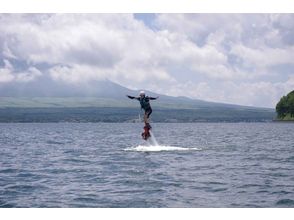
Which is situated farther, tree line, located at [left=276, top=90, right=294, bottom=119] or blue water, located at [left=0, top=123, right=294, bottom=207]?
tree line, located at [left=276, top=90, right=294, bottom=119]

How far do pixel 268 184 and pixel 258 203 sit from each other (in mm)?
4305

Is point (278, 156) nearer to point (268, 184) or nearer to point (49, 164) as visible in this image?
point (268, 184)

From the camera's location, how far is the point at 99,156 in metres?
38.5

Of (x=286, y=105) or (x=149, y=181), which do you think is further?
(x=286, y=105)

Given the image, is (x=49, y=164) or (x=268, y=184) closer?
(x=268, y=184)

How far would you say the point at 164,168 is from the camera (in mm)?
30281

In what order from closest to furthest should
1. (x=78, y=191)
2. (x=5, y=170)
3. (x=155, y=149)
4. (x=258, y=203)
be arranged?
(x=258, y=203), (x=78, y=191), (x=5, y=170), (x=155, y=149)

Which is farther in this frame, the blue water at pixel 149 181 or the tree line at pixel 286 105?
the tree line at pixel 286 105

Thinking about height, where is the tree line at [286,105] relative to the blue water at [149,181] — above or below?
above

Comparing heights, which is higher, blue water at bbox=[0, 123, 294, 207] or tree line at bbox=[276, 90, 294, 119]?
tree line at bbox=[276, 90, 294, 119]

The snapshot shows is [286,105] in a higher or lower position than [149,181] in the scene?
higher

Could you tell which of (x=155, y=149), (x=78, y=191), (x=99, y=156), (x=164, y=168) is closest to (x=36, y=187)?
(x=78, y=191)
